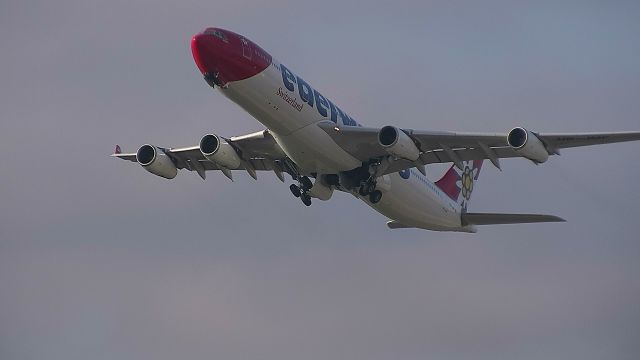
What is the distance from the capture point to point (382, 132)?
52.5 m

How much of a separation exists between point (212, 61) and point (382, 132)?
A: 318 inches

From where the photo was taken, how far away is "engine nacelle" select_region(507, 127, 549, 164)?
49.9 meters

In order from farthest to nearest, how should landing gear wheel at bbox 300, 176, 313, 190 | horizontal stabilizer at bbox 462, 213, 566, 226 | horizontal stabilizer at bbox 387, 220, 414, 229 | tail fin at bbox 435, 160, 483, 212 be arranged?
tail fin at bbox 435, 160, 483, 212 → horizontal stabilizer at bbox 387, 220, 414, 229 → horizontal stabilizer at bbox 462, 213, 566, 226 → landing gear wheel at bbox 300, 176, 313, 190

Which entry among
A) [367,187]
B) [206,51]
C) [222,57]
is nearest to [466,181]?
[367,187]

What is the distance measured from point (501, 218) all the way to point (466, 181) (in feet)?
22.7

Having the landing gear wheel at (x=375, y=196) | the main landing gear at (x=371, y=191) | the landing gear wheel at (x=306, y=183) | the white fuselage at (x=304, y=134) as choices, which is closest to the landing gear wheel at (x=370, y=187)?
the main landing gear at (x=371, y=191)

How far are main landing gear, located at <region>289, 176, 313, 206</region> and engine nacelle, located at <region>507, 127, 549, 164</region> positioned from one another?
1145 cm

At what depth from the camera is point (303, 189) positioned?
57.9 metres

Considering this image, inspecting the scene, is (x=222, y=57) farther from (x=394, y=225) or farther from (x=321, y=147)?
(x=394, y=225)

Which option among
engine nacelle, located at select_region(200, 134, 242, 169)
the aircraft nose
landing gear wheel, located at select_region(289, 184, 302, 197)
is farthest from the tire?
the aircraft nose

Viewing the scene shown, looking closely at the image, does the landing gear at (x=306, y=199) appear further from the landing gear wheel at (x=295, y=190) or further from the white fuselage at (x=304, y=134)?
the white fuselage at (x=304, y=134)

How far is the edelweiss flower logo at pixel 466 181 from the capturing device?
219 feet

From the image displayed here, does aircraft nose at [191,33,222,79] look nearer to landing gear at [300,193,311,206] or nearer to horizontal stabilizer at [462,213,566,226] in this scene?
landing gear at [300,193,311,206]

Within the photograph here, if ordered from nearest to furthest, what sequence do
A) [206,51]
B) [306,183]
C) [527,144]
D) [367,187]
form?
1. [527,144]
2. [206,51]
3. [367,187]
4. [306,183]
